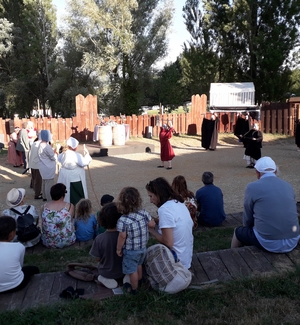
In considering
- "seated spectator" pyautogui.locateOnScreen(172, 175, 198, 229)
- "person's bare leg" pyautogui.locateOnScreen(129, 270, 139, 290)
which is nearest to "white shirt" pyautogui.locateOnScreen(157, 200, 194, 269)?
"person's bare leg" pyautogui.locateOnScreen(129, 270, 139, 290)

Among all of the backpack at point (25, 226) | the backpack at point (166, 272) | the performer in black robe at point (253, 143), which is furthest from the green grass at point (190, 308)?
the performer in black robe at point (253, 143)

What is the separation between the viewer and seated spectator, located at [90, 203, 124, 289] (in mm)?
3225

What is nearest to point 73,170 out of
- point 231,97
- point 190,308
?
point 190,308

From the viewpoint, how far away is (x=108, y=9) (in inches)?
1055

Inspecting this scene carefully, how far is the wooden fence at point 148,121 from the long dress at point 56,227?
13.7 m

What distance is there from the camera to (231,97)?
2372 cm

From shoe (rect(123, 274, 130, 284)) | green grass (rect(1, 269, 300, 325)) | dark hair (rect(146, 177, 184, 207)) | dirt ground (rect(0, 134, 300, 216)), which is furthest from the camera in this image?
dirt ground (rect(0, 134, 300, 216))

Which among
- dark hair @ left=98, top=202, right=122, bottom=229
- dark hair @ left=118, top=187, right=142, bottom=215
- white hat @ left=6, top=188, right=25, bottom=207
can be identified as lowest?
white hat @ left=6, top=188, right=25, bottom=207

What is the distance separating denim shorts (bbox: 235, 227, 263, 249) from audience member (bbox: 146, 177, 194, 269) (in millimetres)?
715

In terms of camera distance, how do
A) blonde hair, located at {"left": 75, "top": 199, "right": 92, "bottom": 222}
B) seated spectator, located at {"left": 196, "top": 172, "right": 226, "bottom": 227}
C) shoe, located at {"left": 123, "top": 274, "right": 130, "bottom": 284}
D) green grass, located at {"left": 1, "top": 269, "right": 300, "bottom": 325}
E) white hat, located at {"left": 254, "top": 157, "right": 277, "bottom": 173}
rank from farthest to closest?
seated spectator, located at {"left": 196, "top": 172, "right": 226, "bottom": 227}
blonde hair, located at {"left": 75, "top": 199, "right": 92, "bottom": 222}
white hat, located at {"left": 254, "top": 157, "right": 277, "bottom": 173}
shoe, located at {"left": 123, "top": 274, "right": 130, "bottom": 284}
green grass, located at {"left": 1, "top": 269, "right": 300, "bottom": 325}

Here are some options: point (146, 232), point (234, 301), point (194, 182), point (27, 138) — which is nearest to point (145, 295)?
point (146, 232)

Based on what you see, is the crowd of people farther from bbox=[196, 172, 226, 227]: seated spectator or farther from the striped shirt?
bbox=[196, 172, 226, 227]: seated spectator

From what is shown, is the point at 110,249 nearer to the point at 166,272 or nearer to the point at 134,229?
the point at 134,229

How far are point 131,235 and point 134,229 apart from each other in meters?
0.05
